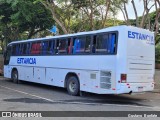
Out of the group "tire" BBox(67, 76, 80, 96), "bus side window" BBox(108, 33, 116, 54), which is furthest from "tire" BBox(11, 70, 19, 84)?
"bus side window" BBox(108, 33, 116, 54)

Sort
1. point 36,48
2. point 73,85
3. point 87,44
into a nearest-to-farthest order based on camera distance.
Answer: point 87,44 → point 73,85 → point 36,48

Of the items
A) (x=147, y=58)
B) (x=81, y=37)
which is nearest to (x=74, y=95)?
(x=81, y=37)

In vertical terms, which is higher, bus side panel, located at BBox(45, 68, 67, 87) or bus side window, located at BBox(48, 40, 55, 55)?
bus side window, located at BBox(48, 40, 55, 55)

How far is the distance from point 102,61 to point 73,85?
2553 mm

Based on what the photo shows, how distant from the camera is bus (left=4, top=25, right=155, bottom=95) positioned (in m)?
13.1

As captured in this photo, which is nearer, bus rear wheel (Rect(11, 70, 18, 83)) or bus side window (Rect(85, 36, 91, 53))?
bus side window (Rect(85, 36, 91, 53))

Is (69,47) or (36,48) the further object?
(36,48)

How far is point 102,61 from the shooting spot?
542 inches

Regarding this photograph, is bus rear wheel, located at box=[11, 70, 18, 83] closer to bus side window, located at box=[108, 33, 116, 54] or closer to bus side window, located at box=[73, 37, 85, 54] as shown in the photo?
bus side window, located at box=[73, 37, 85, 54]

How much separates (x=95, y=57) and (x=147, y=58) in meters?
2.28

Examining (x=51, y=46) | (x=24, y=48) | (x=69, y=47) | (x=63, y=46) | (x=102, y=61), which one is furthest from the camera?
(x=24, y=48)

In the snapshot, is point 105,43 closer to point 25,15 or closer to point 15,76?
point 15,76

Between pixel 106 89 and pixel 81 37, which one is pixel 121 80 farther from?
pixel 81 37

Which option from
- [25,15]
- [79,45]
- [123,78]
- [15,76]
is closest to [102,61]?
[123,78]
